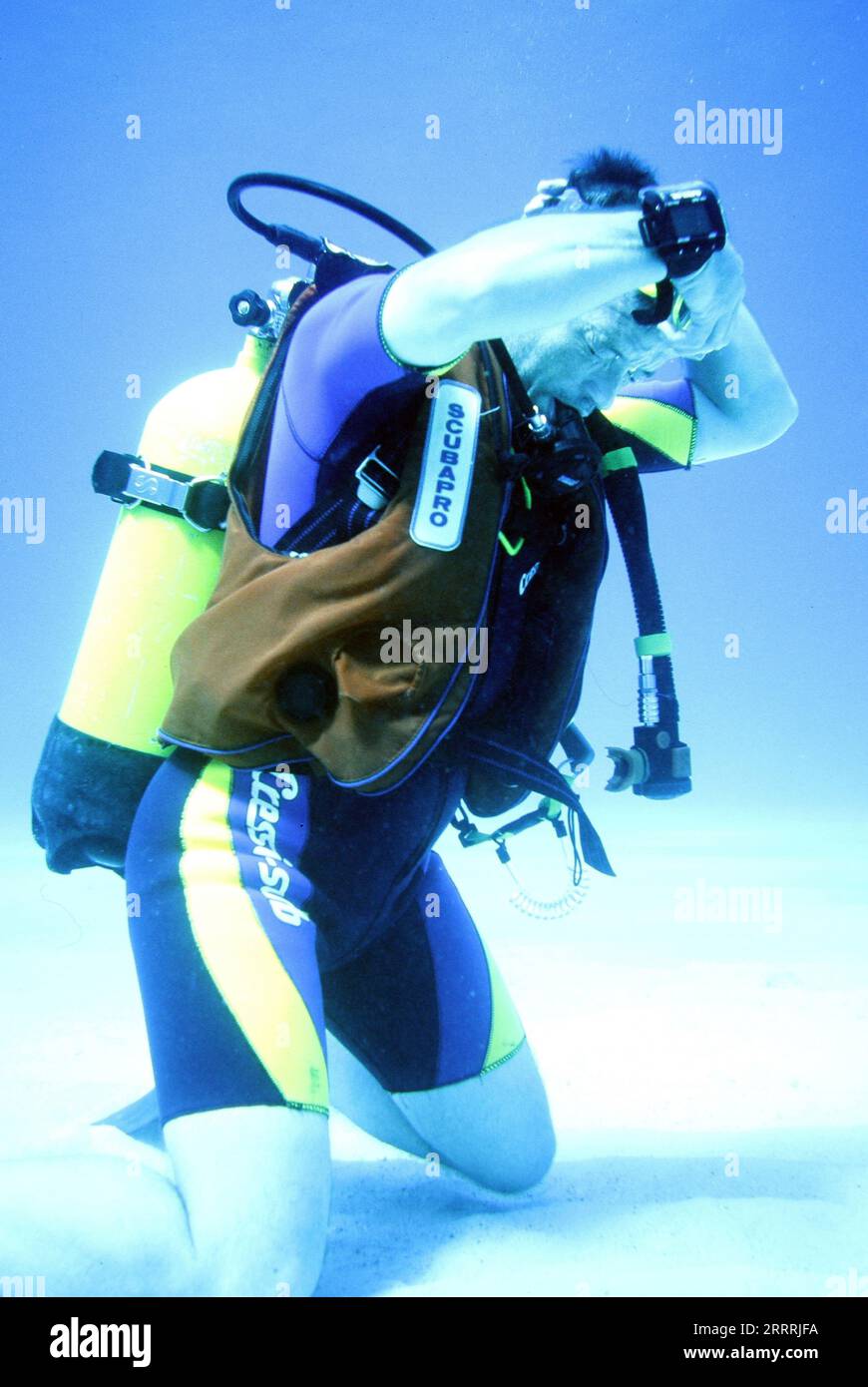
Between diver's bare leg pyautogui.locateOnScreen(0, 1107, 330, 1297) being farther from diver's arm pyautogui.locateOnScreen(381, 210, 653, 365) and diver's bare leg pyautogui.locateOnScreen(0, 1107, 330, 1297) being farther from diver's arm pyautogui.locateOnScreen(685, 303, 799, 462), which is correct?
diver's arm pyautogui.locateOnScreen(685, 303, 799, 462)

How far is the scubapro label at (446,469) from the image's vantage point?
1.87 m

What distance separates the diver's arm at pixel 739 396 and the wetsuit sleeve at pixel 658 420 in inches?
1.4

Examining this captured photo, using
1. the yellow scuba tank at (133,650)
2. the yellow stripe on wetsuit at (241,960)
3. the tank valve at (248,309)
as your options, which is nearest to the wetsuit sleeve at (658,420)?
the tank valve at (248,309)

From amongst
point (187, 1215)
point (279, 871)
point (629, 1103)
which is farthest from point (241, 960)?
point (629, 1103)

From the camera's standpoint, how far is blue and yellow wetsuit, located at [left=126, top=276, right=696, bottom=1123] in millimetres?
1789

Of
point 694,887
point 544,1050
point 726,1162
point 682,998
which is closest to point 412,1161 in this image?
point 726,1162

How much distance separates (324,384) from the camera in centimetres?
192

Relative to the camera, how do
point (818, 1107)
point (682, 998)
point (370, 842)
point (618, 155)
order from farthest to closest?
1. point (682, 998)
2. point (818, 1107)
3. point (618, 155)
4. point (370, 842)

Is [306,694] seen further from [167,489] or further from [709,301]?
[709,301]

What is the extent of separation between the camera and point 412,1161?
9.48 ft

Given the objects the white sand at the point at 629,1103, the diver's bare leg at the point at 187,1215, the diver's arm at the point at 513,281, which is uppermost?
the diver's arm at the point at 513,281

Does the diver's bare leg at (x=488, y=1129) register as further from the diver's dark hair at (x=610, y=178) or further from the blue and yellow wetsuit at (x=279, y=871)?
the diver's dark hair at (x=610, y=178)

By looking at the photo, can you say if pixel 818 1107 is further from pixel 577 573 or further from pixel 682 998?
pixel 577 573

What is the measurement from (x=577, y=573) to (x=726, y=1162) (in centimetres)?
172
